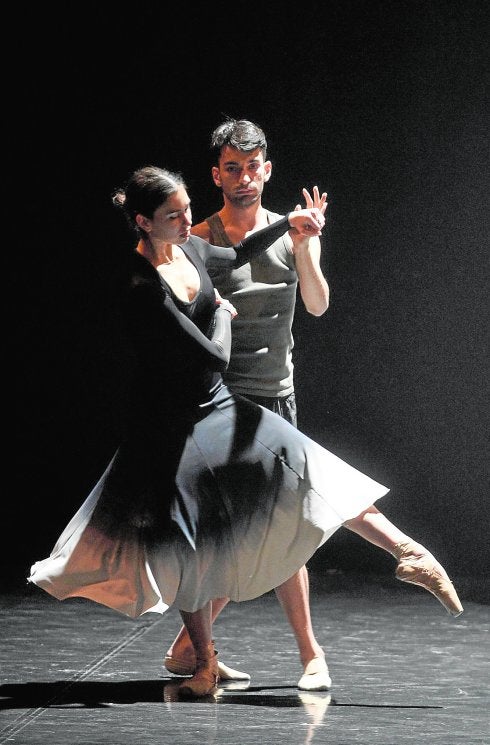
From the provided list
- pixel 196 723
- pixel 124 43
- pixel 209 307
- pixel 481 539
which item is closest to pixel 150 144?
pixel 124 43

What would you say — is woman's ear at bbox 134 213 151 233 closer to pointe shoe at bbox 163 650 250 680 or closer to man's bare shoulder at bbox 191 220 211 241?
man's bare shoulder at bbox 191 220 211 241

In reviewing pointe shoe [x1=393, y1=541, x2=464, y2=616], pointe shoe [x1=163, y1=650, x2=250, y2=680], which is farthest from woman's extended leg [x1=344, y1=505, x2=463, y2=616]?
pointe shoe [x1=163, y1=650, x2=250, y2=680]

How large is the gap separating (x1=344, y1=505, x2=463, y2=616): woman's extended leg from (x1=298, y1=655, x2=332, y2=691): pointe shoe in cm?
38

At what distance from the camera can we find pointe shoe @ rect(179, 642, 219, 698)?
3.48 metres

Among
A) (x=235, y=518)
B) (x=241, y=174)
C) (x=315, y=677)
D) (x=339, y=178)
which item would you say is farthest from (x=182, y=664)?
(x=339, y=178)

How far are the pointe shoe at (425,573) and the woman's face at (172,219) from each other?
91cm

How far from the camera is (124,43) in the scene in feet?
18.8

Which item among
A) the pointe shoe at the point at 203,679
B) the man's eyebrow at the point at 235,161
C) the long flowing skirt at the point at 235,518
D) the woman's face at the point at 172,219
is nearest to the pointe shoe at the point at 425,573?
the long flowing skirt at the point at 235,518

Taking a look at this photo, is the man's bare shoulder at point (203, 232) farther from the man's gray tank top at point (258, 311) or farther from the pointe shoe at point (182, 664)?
the pointe shoe at point (182, 664)

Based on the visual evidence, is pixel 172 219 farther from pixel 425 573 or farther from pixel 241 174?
pixel 425 573

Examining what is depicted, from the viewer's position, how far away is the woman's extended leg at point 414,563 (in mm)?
3342

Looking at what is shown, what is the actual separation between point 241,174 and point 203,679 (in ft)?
4.19

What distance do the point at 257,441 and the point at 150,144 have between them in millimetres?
2598

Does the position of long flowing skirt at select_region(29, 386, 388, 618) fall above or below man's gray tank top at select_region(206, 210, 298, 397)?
below
